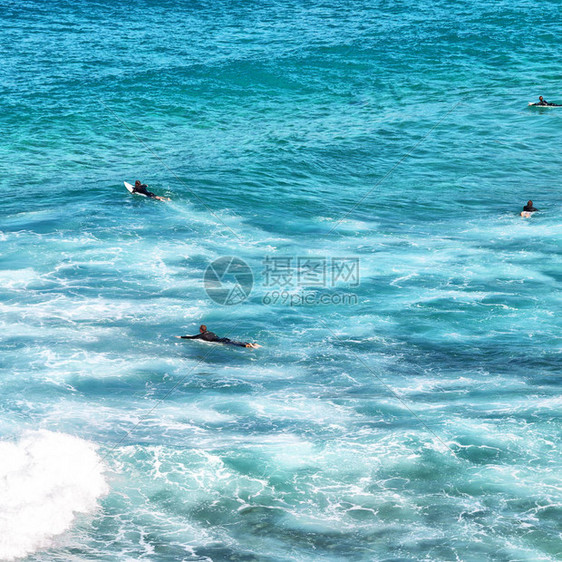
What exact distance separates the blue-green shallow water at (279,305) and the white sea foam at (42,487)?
0.10 metres

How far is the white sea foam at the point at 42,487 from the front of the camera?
93.2 ft

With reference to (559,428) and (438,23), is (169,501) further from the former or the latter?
(438,23)

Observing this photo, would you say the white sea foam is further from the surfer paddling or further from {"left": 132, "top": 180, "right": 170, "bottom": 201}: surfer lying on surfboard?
the surfer paddling

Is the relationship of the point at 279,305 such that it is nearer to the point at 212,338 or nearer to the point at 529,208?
the point at 212,338

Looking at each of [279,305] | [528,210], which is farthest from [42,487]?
[528,210]

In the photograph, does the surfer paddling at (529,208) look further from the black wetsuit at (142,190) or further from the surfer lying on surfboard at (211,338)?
A: the black wetsuit at (142,190)

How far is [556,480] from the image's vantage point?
99.8 feet

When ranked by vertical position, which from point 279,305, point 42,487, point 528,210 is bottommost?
point 42,487

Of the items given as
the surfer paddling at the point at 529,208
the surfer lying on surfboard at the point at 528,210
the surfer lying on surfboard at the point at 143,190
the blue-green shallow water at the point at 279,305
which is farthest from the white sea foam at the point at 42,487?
the surfer paddling at the point at 529,208

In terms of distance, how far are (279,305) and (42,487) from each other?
18166 millimetres

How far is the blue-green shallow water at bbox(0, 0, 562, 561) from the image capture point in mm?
29609

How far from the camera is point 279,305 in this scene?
4462 cm

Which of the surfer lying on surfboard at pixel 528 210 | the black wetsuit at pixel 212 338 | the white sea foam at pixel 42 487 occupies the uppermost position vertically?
the surfer lying on surfboard at pixel 528 210

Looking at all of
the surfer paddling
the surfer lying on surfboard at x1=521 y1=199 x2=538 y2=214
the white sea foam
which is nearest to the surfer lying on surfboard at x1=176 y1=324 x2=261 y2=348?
the white sea foam
